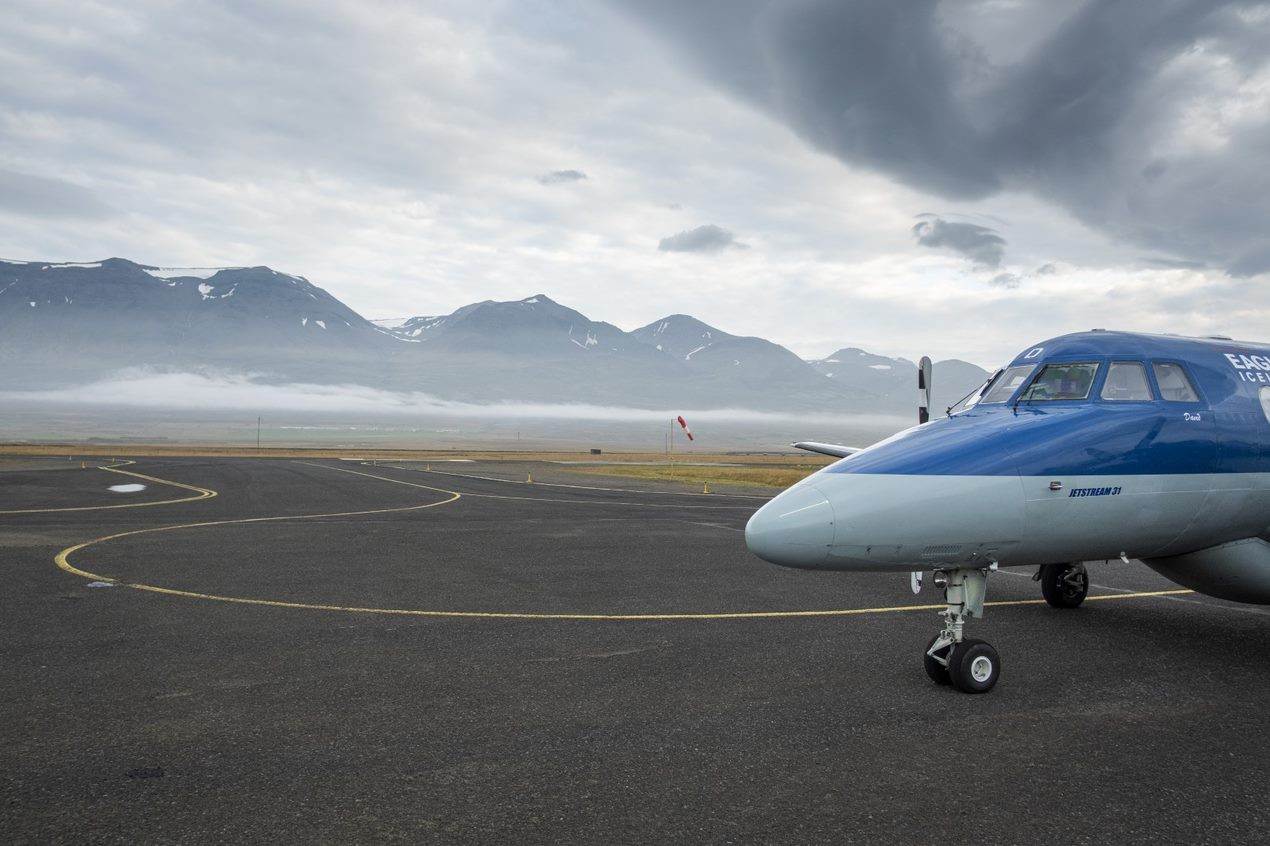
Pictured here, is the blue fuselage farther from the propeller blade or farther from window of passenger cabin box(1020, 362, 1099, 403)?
the propeller blade

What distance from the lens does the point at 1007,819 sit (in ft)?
19.3

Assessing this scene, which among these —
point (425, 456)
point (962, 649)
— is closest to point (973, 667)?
point (962, 649)

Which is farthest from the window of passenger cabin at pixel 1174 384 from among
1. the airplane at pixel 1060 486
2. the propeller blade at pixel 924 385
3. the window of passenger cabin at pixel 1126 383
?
the propeller blade at pixel 924 385

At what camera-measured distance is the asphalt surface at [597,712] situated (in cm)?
583

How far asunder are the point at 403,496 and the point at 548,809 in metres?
30.1

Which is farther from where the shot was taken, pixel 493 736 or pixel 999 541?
pixel 999 541

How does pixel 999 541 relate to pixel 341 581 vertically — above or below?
above

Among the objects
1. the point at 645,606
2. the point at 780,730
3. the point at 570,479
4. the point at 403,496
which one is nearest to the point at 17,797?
the point at 780,730

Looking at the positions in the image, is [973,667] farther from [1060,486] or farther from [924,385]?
[924,385]

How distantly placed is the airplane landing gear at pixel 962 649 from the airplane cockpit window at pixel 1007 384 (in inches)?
86.7

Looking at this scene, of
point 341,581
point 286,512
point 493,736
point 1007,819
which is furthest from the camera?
point 286,512

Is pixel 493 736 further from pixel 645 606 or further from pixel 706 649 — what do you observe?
pixel 645 606

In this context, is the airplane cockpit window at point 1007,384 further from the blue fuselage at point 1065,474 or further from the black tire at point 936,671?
the black tire at point 936,671

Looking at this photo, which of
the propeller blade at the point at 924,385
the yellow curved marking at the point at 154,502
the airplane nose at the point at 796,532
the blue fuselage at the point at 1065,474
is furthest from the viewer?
the yellow curved marking at the point at 154,502
